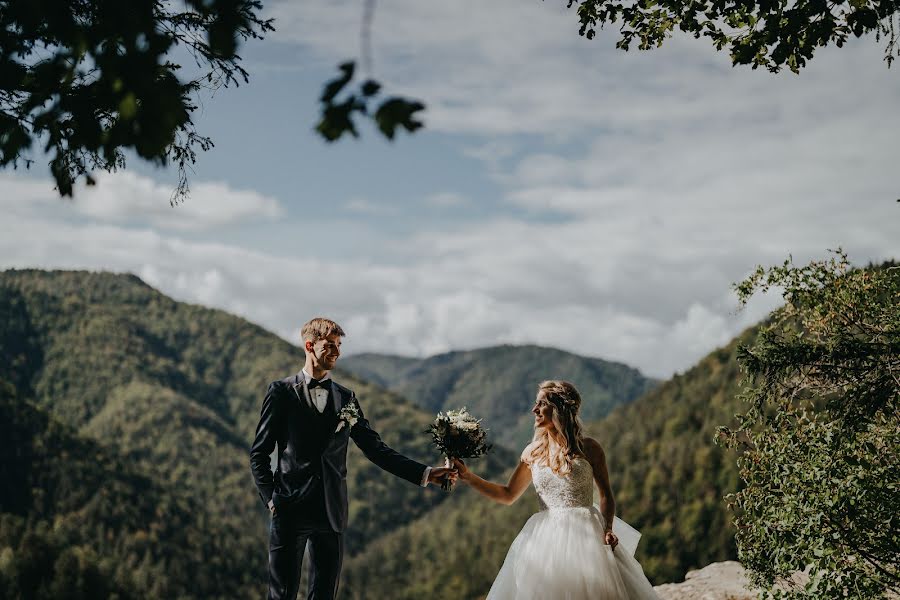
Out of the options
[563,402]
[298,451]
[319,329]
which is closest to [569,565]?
[563,402]

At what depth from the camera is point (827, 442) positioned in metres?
6.63

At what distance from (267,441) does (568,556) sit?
2.23 meters

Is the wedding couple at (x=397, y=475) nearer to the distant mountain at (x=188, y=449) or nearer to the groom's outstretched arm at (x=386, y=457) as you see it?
the groom's outstretched arm at (x=386, y=457)

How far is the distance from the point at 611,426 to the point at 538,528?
91468 millimetres

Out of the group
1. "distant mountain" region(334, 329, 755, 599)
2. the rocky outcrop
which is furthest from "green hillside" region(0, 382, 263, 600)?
the rocky outcrop

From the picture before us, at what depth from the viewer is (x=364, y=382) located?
19288cm

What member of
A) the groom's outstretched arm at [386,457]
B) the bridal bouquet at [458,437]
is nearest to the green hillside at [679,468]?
the bridal bouquet at [458,437]

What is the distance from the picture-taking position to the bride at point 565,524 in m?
5.69

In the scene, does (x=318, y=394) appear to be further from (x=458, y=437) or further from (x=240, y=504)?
(x=240, y=504)

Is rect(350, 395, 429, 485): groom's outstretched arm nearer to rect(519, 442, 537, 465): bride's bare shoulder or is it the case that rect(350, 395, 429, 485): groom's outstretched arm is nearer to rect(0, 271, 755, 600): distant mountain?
rect(519, 442, 537, 465): bride's bare shoulder

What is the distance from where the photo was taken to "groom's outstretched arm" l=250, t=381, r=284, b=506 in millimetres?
5402

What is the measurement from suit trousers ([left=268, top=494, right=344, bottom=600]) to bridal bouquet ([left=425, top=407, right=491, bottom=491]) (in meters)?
1.11

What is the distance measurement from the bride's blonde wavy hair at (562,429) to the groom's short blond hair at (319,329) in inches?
59.9

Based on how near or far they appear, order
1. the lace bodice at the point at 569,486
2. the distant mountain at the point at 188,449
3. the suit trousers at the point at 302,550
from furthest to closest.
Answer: the distant mountain at the point at 188,449, the lace bodice at the point at 569,486, the suit trousers at the point at 302,550
